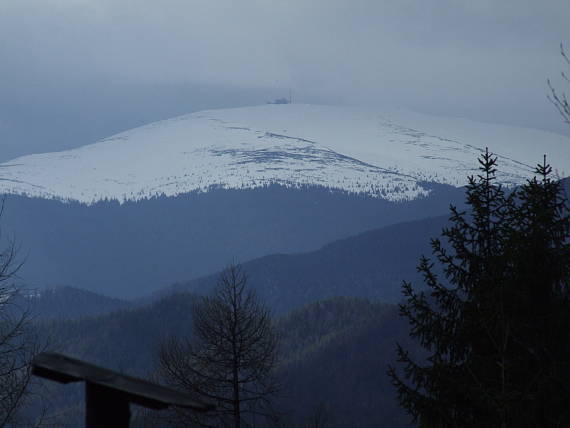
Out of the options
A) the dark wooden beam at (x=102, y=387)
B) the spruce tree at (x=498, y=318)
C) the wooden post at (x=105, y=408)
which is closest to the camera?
the dark wooden beam at (x=102, y=387)

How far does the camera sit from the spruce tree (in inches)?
558

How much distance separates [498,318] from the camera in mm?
14266

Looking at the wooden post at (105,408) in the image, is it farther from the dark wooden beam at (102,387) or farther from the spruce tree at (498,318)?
the spruce tree at (498,318)

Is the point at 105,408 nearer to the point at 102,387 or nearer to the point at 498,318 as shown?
the point at 102,387

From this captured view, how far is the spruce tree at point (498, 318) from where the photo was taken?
14180 mm

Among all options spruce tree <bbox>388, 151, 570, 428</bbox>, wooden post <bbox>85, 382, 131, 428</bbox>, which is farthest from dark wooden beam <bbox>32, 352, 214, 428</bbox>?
spruce tree <bbox>388, 151, 570, 428</bbox>

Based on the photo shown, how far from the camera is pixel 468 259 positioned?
16.1 metres

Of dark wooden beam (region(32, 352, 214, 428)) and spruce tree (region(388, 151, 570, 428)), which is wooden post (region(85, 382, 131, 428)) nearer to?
dark wooden beam (region(32, 352, 214, 428))

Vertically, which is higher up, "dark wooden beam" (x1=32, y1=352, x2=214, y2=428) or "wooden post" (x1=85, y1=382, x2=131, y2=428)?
"dark wooden beam" (x1=32, y1=352, x2=214, y2=428)

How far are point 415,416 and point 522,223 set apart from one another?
397cm

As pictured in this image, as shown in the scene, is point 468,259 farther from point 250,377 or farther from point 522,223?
point 250,377

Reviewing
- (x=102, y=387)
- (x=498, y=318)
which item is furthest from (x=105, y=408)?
(x=498, y=318)

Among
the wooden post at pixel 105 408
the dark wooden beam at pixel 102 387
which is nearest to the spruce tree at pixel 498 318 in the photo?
the wooden post at pixel 105 408

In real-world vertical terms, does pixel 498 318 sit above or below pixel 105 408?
below
